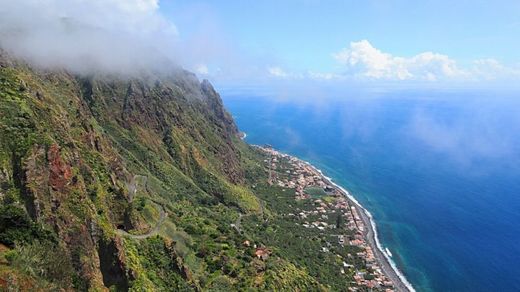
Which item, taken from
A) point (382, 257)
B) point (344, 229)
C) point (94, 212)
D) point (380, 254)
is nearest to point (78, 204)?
point (94, 212)

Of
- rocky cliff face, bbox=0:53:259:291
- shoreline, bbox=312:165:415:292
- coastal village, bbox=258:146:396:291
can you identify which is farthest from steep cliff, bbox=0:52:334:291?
shoreline, bbox=312:165:415:292

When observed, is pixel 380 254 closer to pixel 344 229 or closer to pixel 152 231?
pixel 344 229

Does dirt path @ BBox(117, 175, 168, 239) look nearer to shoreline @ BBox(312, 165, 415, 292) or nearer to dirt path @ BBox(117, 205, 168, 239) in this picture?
dirt path @ BBox(117, 205, 168, 239)

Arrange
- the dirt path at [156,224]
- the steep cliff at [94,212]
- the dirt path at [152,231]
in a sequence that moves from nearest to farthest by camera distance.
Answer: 1. the steep cliff at [94,212]
2. the dirt path at [152,231]
3. the dirt path at [156,224]

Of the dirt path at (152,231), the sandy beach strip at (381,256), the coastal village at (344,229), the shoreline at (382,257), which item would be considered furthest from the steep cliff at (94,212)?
the shoreline at (382,257)

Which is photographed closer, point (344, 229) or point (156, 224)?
point (156, 224)

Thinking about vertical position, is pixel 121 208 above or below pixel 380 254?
above

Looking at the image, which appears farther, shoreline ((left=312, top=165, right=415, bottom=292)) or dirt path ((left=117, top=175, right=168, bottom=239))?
shoreline ((left=312, top=165, right=415, bottom=292))

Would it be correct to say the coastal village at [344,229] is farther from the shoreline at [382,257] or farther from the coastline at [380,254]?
the shoreline at [382,257]

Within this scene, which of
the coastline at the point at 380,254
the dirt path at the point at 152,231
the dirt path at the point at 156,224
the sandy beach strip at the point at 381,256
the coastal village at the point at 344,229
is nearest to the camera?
the dirt path at the point at 152,231

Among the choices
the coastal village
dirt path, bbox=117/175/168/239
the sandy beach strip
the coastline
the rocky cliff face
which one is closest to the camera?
the rocky cliff face

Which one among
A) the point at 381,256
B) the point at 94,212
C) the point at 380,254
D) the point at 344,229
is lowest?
the point at 344,229

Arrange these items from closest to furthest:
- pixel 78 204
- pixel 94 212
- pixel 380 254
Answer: pixel 78 204, pixel 94 212, pixel 380 254
